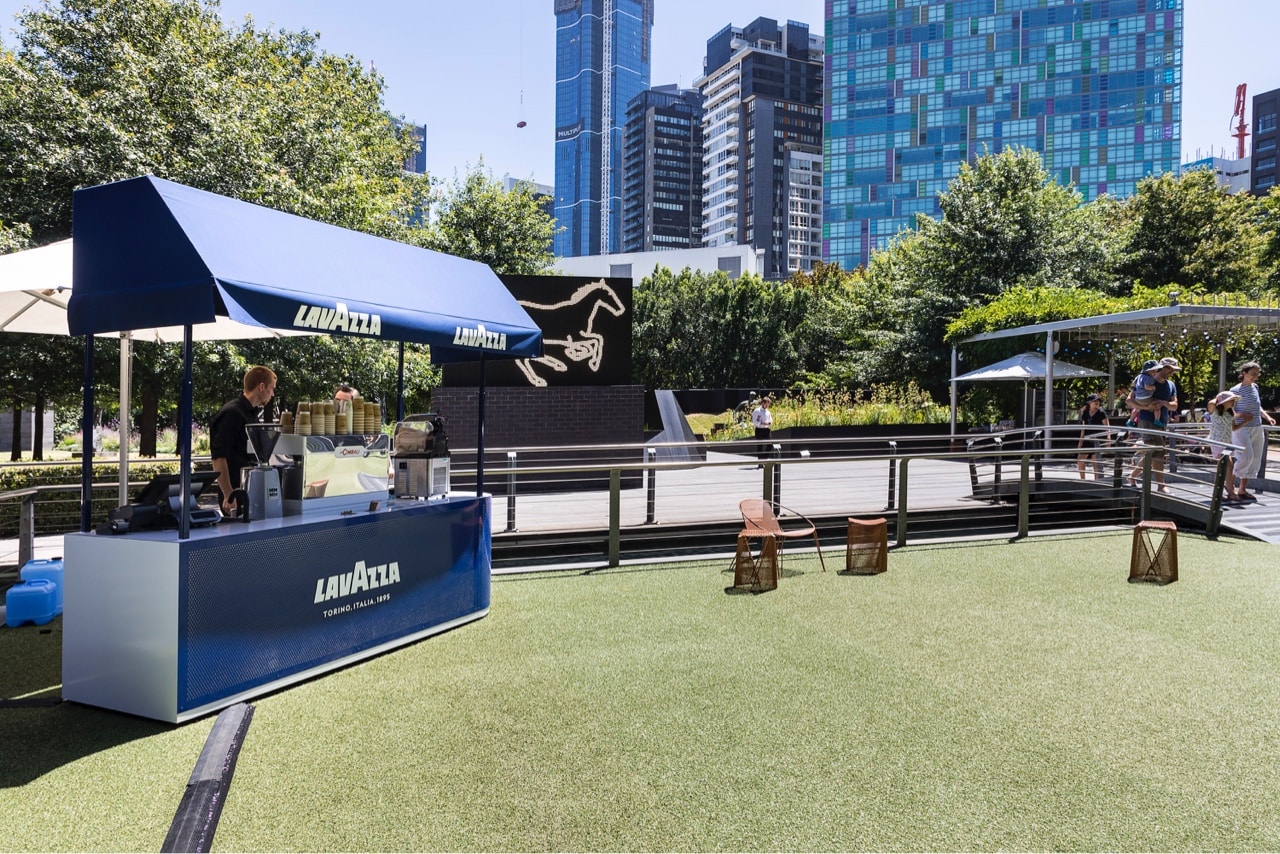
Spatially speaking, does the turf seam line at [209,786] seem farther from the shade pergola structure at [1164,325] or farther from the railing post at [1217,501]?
the shade pergola structure at [1164,325]

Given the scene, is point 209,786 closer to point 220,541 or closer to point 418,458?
point 220,541

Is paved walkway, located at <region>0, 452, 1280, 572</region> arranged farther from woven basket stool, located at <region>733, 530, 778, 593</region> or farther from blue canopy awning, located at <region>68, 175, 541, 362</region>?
blue canopy awning, located at <region>68, 175, 541, 362</region>

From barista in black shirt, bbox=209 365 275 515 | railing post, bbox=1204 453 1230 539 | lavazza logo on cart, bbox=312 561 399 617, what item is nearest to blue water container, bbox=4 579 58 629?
barista in black shirt, bbox=209 365 275 515

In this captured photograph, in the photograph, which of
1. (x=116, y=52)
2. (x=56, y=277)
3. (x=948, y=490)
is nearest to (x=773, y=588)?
(x=56, y=277)

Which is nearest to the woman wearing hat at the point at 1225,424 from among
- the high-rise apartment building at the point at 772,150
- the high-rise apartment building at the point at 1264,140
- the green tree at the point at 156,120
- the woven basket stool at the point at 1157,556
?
the woven basket stool at the point at 1157,556

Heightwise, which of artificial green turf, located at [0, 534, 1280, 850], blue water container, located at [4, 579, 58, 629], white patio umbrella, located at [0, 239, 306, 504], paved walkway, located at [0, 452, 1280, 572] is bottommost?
artificial green turf, located at [0, 534, 1280, 850]

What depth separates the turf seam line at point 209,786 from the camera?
282 centimetres

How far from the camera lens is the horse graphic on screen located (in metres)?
14.3

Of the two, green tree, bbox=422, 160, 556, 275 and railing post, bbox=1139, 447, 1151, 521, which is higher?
green tree, bbox=422, 160, 556, 275

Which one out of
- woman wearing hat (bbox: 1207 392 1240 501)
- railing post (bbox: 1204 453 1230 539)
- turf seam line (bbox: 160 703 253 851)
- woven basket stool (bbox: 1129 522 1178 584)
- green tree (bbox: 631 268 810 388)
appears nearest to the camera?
turf seam line (bbox: 160 703 253 851)

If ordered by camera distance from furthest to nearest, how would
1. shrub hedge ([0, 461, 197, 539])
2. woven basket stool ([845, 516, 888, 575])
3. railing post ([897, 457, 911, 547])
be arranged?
shrub hedge ([0, 461, 197, 539]) → railing post ([897, 457, 911, 547]) → woven basket stool ([845, 516, 888, 575])

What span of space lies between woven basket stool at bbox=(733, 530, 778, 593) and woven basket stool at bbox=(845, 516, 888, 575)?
3.30 feet

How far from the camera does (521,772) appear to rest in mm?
3459

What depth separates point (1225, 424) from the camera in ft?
36.0
